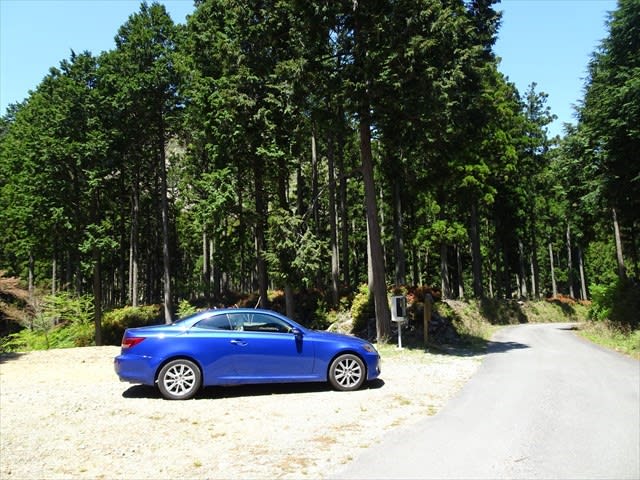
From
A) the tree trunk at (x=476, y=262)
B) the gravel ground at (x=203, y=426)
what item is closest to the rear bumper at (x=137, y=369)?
the gravel ground at (x=203, y=426)

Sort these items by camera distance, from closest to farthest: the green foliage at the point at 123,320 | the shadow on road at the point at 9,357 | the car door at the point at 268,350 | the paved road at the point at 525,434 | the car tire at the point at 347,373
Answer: the paved road at the point at 525,434, the car door at the point at 268,350, the car tire at the point at 347,373, the shadow on road at the point at 9,357, the green foliage at the point at 123,320

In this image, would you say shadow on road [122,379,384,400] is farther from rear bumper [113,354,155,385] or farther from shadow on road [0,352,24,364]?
shadow on road [0,352,24,364]

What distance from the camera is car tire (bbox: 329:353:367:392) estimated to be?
8.59 metres

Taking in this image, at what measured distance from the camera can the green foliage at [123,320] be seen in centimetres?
2739

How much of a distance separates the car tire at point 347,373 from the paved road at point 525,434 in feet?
5.52

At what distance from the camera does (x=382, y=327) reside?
50.7 ft

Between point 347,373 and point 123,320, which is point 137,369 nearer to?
point 347,373

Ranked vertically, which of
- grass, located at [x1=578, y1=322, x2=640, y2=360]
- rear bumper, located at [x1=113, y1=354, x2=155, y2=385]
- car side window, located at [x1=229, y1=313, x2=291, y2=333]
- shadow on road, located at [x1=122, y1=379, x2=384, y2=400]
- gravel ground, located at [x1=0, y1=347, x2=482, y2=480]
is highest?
car side window, located at [x1=229, y1=313, x2=291, y2=333]

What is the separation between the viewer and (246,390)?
8.72 metres

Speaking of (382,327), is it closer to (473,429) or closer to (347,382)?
(347,382)

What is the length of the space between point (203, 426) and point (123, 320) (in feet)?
79.6

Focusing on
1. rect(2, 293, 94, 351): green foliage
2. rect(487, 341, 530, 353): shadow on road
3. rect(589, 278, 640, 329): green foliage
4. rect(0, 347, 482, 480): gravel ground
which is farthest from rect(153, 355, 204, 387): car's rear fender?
rect(2, 293, 94, 351): green foliage

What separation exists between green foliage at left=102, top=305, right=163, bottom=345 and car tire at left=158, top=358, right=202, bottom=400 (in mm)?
21226

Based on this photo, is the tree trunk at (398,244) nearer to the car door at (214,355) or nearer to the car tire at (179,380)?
the car door at (214,355)
